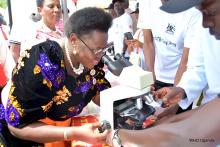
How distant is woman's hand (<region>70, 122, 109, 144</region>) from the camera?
50.4 inches

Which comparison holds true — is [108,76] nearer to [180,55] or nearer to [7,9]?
[180,55]

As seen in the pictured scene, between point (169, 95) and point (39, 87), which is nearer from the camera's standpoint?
point (39, 87)

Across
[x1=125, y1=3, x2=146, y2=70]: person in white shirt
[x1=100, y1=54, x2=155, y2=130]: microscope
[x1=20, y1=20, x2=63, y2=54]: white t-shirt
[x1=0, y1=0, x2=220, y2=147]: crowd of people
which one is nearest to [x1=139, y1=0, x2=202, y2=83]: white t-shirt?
[x1=125, y1=3, x2=146, y2=70]: person in white shirt

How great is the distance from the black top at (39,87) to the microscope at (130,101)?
1.07 feet

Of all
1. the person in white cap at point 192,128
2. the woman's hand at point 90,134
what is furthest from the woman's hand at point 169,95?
the person in white cap at point 192,128

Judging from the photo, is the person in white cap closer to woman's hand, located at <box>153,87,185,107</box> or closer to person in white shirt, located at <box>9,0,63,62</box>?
woman's hand, located at <box>153,87,185,107</box>

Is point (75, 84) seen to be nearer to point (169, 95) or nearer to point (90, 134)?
point (90, 134)

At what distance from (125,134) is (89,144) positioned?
464 millimetres

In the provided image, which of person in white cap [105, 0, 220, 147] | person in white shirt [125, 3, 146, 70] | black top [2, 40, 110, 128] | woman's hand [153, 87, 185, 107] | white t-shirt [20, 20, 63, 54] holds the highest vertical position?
person in white cap [105, 0, 220, 147]

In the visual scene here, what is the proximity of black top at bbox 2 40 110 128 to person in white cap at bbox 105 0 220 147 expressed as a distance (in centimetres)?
47

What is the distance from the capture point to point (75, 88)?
152cm

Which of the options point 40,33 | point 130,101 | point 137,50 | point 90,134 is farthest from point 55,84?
point 137,50

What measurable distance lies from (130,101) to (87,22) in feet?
1.50

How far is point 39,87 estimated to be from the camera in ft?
4.48
